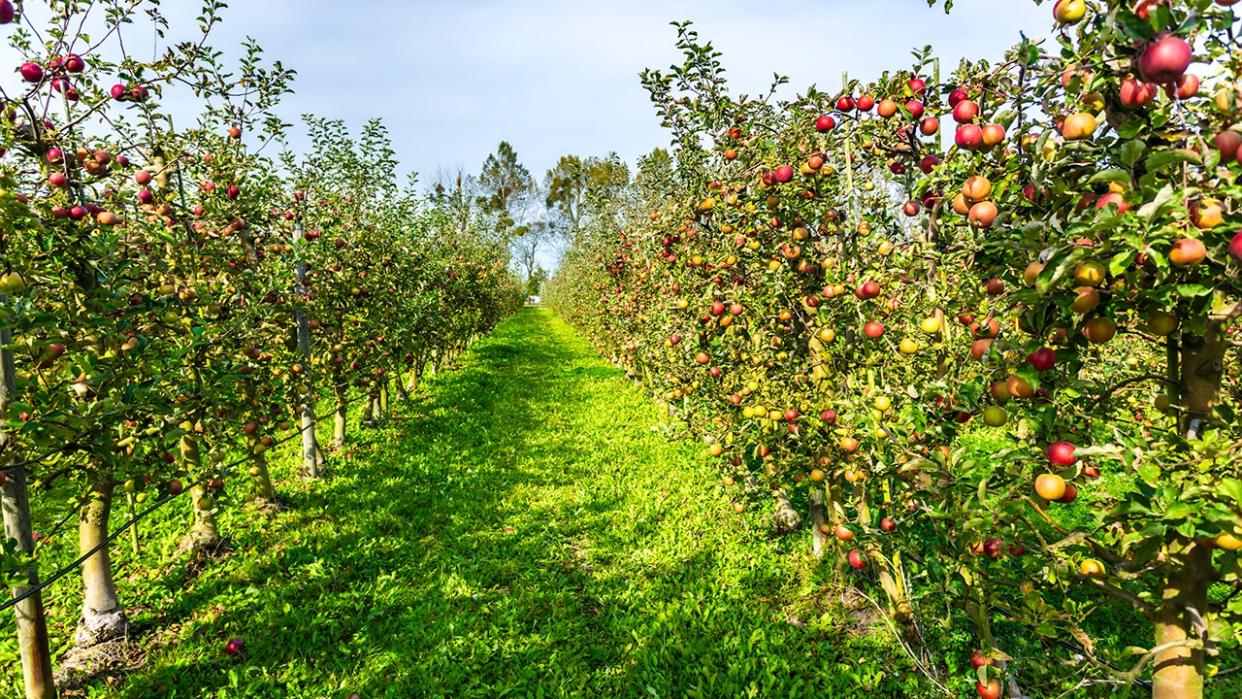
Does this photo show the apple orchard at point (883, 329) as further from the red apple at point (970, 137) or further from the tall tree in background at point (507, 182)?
the tall tree in background at point (507, 182)

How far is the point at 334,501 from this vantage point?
687 centimetres

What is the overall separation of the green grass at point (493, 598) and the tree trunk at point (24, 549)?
1.97 feet

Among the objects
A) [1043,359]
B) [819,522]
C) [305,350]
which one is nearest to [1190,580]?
[1043,359]

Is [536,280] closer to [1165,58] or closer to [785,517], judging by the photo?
[785,517]

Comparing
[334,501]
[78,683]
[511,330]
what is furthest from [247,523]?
[511,330]

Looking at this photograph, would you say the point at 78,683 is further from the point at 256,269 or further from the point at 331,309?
the point at 331,309

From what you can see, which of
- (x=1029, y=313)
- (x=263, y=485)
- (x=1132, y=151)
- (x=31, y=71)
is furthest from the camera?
(x=263, y=485)

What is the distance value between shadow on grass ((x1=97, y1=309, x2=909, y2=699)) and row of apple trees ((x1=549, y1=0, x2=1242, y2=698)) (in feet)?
3.99

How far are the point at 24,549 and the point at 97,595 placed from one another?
1.96 m

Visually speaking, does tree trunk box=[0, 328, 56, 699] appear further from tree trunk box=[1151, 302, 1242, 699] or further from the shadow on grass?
tree trunk box=[1151, 302, 1242, 699]

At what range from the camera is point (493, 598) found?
5227 millimetres

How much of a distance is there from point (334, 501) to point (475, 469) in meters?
1.92

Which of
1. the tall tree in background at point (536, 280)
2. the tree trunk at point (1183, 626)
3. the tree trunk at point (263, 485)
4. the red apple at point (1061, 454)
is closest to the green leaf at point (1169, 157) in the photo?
the red apple at point (1061, 454)

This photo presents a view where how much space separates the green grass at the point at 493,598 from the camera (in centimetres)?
416
